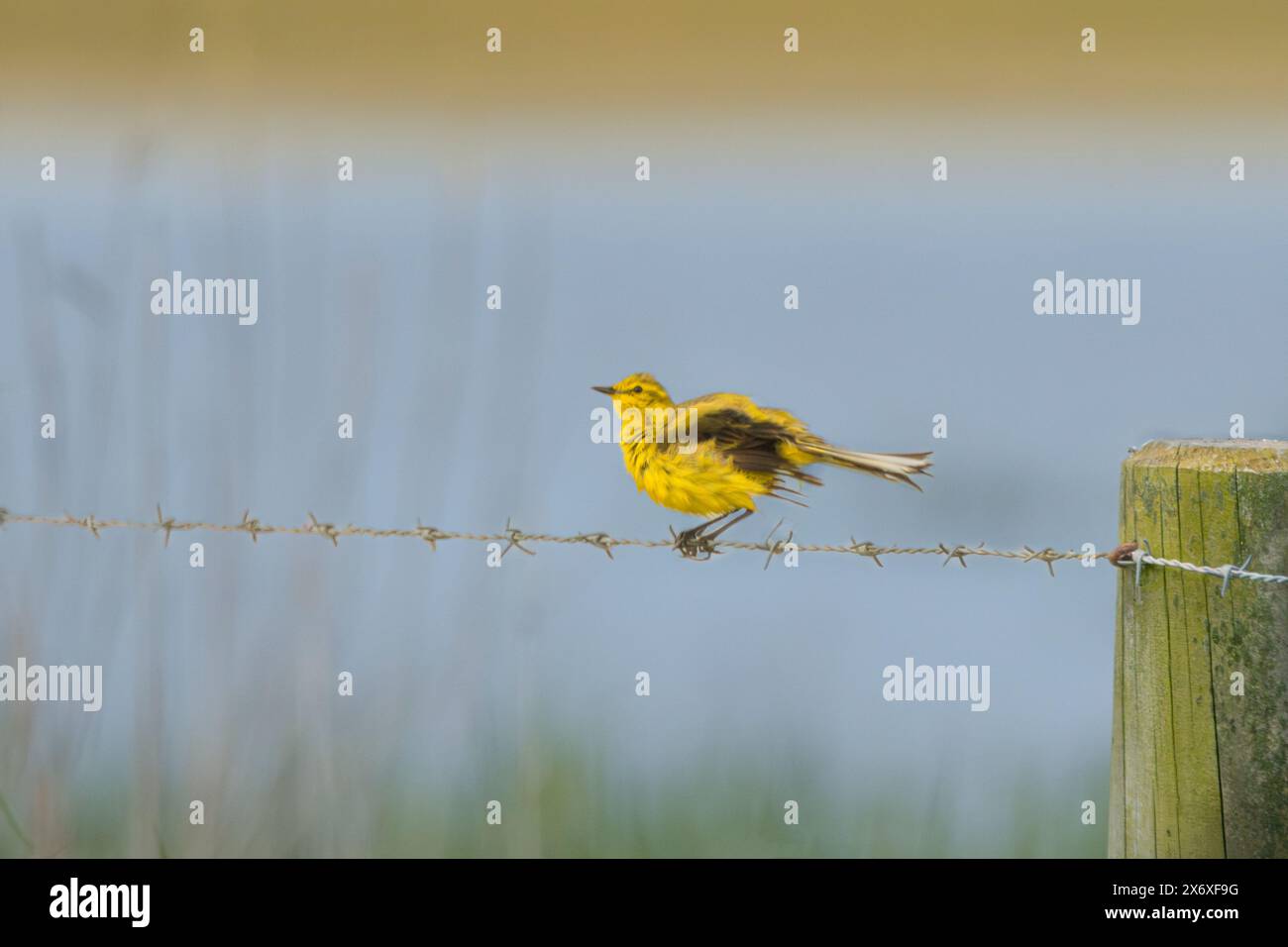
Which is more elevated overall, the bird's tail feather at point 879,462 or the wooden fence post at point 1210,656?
the bird's tail feather at point 879,462

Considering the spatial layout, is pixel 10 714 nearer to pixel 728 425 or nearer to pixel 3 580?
pixel 3 580

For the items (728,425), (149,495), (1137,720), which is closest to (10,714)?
(149,495)

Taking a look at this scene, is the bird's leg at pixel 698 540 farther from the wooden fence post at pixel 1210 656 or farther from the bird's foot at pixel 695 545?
the wooden fence post at pixel 1210 656

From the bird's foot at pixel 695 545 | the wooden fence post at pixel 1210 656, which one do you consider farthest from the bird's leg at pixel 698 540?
the wooden fence post at pixel 1210 656

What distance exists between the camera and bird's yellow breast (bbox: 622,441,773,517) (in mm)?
2779

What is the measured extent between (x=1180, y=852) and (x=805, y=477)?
1146 mm

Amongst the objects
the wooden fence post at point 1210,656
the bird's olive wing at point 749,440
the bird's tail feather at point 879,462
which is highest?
the bird's olive wing at point 749,440

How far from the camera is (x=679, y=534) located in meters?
3.01

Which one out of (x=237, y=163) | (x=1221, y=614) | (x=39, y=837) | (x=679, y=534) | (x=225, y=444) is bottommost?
(x=39, y=837)

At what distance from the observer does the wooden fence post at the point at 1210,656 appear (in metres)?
1.75

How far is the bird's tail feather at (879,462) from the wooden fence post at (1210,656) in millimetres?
582

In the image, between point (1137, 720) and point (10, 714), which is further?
point (10, 714)

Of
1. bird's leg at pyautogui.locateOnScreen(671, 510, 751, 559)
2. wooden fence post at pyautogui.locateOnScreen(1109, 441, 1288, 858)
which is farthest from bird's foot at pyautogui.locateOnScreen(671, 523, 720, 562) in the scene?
wooden fence post at pyautogui.locateOnScreen(1109, 441, 1288, 858)

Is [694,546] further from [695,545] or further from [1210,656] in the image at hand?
[1210,656]
